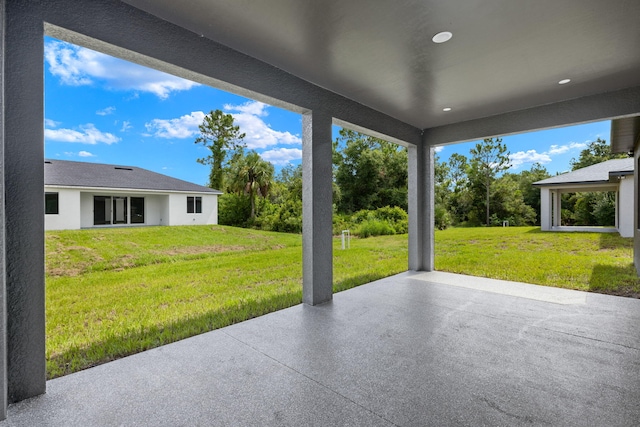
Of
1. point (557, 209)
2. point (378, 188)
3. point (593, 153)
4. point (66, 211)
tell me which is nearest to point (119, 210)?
point (66, 211)

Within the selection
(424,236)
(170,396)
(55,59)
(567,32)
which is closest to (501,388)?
(170,396)

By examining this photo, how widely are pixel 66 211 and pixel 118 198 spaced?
1823mm

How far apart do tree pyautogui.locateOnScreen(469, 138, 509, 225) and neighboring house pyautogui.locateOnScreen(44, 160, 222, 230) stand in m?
12.7

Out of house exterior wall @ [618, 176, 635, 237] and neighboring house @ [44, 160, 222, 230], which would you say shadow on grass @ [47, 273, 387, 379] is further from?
house exterior wall @ [618, 176, 635, 237]

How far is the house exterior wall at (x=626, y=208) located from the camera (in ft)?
27.8

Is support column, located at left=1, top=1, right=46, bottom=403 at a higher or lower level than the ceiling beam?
lower

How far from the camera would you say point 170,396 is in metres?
2.01

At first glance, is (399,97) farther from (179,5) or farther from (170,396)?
(170,396)

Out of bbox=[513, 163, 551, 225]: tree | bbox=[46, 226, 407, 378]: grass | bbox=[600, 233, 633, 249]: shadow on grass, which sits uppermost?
bbox=[513, 163, 551, 225]: tree

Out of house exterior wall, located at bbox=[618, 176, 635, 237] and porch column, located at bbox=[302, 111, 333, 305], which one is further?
house exterior wall, located at bbox=[618, 176, 635, 237]

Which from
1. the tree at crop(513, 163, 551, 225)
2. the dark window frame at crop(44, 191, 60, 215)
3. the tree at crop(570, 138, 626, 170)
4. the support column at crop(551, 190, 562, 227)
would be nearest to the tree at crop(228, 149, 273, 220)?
the dark window frame at crop(44, 191, 60, 215)

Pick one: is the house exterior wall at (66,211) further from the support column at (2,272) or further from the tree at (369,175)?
the tree at (369,175)

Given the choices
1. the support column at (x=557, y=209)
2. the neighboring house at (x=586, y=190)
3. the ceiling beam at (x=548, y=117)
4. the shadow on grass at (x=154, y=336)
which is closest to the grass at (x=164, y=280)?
the shadow on grass at (x=154, y=336)

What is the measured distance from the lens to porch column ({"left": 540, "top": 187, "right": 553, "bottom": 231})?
33.2ft
